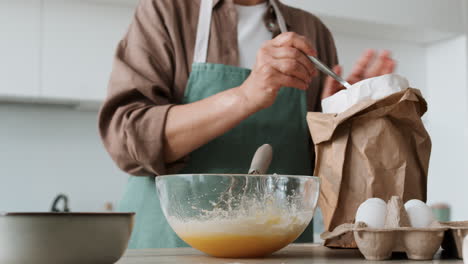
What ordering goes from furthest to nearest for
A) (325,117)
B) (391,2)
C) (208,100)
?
(391,2) → (208,100) → (325,117)

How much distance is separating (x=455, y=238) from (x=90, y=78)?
6.64 feet

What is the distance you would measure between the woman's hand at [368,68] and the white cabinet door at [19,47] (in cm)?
162

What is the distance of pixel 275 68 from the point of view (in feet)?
2.96

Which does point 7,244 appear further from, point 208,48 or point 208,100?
point 208,48

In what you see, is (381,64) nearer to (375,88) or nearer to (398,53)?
(375,88)

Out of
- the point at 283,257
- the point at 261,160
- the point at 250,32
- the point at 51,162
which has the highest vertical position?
the point at 250,32

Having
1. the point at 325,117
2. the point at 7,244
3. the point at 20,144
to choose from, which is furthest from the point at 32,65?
the point at 7,244

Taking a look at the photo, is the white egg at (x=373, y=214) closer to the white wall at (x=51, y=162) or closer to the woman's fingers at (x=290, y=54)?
the woman's fingers at (x=290, y=54)

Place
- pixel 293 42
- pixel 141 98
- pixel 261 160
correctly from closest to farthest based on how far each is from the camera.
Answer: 1. pixel 261 160
2. pixel 293 42
3. pixel 141 98

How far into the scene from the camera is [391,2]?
2.89 meters

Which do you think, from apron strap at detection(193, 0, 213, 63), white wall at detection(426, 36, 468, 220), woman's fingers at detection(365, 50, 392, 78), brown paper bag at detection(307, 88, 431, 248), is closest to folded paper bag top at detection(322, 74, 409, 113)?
brown paper bag at detection(307, 88, 431, 248)

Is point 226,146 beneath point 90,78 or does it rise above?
beneath

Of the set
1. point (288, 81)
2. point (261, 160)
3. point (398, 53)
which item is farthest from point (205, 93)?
point (398, 53)

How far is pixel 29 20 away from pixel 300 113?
5.28 ft
